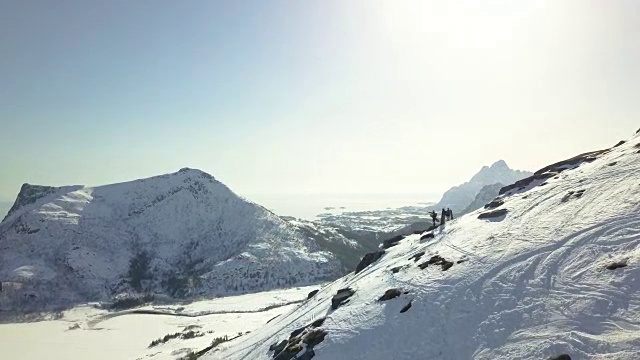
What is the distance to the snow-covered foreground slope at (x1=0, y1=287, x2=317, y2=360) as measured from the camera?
6862 centimetres

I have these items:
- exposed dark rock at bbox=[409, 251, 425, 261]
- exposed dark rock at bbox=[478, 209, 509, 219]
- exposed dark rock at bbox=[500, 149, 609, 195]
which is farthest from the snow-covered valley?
exposed dark rock at bbox=[500, 149, 609, 195]

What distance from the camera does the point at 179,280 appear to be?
516 ft

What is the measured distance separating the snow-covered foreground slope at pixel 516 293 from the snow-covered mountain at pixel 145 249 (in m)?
128

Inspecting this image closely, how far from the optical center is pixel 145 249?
16962cm

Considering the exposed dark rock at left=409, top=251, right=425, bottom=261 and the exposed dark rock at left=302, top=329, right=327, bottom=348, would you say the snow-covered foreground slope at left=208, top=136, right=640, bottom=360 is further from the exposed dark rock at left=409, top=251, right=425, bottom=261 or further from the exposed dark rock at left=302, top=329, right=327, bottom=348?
the exposed dark rock at left=409, top=251, right=425, bottom=261

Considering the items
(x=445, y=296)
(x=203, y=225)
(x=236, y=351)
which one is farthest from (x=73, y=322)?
(x=445, y=296)

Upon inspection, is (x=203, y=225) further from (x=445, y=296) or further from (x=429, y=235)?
(x=445, y=296)

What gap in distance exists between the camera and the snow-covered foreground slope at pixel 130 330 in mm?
68625

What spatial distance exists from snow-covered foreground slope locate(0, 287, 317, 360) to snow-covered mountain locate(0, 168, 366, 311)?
19362 mm

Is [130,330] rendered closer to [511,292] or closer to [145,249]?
[145,249]

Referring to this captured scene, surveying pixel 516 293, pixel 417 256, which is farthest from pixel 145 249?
pixel 516 293

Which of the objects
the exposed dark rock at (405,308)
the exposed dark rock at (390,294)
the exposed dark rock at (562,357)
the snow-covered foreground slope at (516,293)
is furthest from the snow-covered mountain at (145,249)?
the exposed dark rock at (562,357)

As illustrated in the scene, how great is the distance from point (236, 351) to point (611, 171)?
39413mm

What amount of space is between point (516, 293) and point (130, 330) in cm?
9909
